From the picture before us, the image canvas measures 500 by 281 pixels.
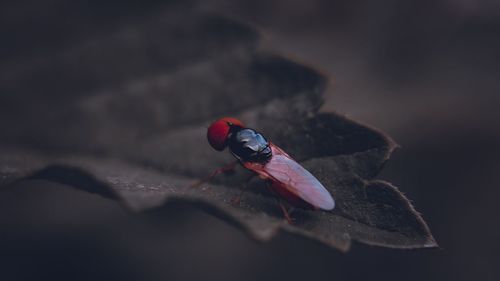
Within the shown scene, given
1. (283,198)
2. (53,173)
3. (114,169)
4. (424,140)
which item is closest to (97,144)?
(114,169)

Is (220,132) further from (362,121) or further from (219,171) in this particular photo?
(362,121)

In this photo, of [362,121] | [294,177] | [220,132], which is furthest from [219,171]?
[362,121]

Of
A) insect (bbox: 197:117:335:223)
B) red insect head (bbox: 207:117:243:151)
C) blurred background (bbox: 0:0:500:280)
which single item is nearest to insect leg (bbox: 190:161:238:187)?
insect (bbox: 197:117:335:223)

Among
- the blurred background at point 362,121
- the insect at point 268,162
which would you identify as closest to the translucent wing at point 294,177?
the insect at point 268,162

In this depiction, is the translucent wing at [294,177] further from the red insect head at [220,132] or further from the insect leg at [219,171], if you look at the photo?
the red insect head at [220,132]

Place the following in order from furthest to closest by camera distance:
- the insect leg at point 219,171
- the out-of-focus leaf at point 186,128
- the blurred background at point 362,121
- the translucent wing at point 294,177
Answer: the blurred background at point 362,121, the insect leg at point 219,171, the translucent wing at point 294,177, the out-of-focus leaf at point 186,128

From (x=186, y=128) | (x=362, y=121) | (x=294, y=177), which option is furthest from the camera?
(x=186, y=128)

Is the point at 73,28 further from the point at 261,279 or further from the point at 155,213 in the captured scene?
the point at 261,279
